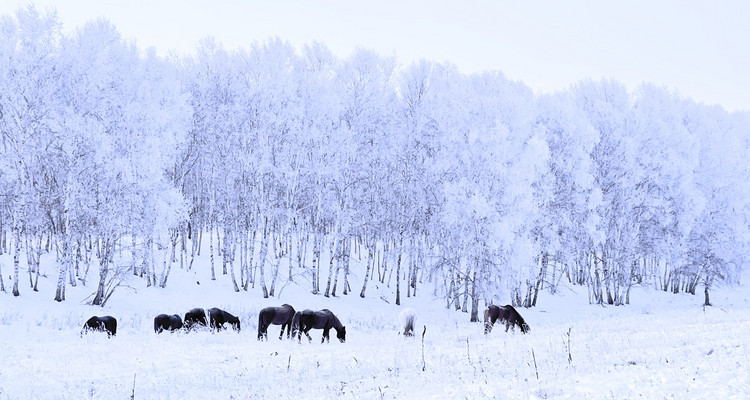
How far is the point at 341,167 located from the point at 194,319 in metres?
12.7

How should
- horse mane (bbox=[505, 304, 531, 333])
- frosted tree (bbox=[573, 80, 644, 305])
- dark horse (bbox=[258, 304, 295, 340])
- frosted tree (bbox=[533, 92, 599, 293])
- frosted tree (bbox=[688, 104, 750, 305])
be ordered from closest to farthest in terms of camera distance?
dark horse (bbox=[258, 304, 295, 340])
horse mane (bbox=[505, 304, 531, 333])
frosted tree (bbox=[533, 92, 599, 293])
frosted tree (bbox=[573, 80, 644, 305])
frosted tree (bbox=[688, 104, 750, 305])

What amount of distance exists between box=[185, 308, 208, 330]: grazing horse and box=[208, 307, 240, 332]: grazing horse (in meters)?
0.26

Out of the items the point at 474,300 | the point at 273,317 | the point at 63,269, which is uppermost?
the point at 63,269

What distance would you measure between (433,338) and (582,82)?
98.4ft

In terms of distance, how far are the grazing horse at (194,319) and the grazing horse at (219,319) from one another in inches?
10.0

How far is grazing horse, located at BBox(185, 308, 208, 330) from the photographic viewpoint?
1755 cm

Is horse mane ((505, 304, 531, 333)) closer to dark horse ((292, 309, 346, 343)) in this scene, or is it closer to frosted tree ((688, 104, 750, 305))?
dark horse ((292, 309, 346, 343))

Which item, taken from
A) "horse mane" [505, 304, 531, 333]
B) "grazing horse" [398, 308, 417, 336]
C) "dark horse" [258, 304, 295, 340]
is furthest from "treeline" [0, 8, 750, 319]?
"dark horse" [258, 304, 295, 340]

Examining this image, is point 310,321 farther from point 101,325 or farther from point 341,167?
point 341,167

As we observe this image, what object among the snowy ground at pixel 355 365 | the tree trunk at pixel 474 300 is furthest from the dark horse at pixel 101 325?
the tree trunk at pixel 474 300

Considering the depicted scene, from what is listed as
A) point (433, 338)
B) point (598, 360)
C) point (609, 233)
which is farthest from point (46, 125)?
point (609, 233)

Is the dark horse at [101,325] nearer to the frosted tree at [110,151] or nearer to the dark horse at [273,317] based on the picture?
the dark horse at [273,317]

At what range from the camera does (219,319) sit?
58.6 feet

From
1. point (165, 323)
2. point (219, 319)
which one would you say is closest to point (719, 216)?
point (219, 319)
